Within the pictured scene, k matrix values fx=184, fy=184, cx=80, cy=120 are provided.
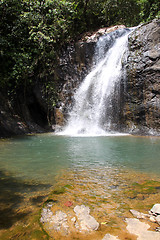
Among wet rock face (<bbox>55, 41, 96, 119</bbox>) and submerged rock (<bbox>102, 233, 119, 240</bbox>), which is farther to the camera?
wet rock face (<bbox>55, 41, 96, 119</bbox>)

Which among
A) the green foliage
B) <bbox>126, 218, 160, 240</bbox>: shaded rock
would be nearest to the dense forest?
the green foliage

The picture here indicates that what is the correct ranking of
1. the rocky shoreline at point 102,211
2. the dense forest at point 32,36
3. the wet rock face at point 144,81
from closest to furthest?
the rocky shoreline at point 102,211
the wet rock face at point 144,81
the dense forest at point 32,36

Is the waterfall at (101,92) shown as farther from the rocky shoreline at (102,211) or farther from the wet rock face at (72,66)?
the rocky shoreline at (102,211)

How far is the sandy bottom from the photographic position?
1.70m

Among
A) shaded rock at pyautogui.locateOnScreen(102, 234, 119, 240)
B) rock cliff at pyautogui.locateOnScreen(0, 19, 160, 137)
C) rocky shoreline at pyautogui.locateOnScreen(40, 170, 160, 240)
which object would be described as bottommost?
shaded rock at pyautogui.locateOnScreen(102, 234, 119, 240)

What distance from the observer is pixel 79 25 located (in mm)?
15969

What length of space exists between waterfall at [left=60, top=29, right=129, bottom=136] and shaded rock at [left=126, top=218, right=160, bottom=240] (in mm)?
9058

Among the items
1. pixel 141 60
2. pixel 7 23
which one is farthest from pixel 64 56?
pixel 141 60

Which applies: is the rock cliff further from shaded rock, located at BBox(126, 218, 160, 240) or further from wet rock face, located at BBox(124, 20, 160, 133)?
shaded rock, located at BBox(126, 218, 160, 240)

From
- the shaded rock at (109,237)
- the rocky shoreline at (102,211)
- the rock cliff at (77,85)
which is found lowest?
the shaded rock at (109,237)

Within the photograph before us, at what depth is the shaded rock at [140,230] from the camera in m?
1.59

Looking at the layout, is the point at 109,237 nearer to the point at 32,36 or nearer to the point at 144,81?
the point at 144,81

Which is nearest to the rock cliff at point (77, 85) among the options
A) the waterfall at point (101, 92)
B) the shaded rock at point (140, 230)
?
the waterfall at point (101, 92)

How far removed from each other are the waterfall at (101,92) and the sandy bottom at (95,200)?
7.59 m
